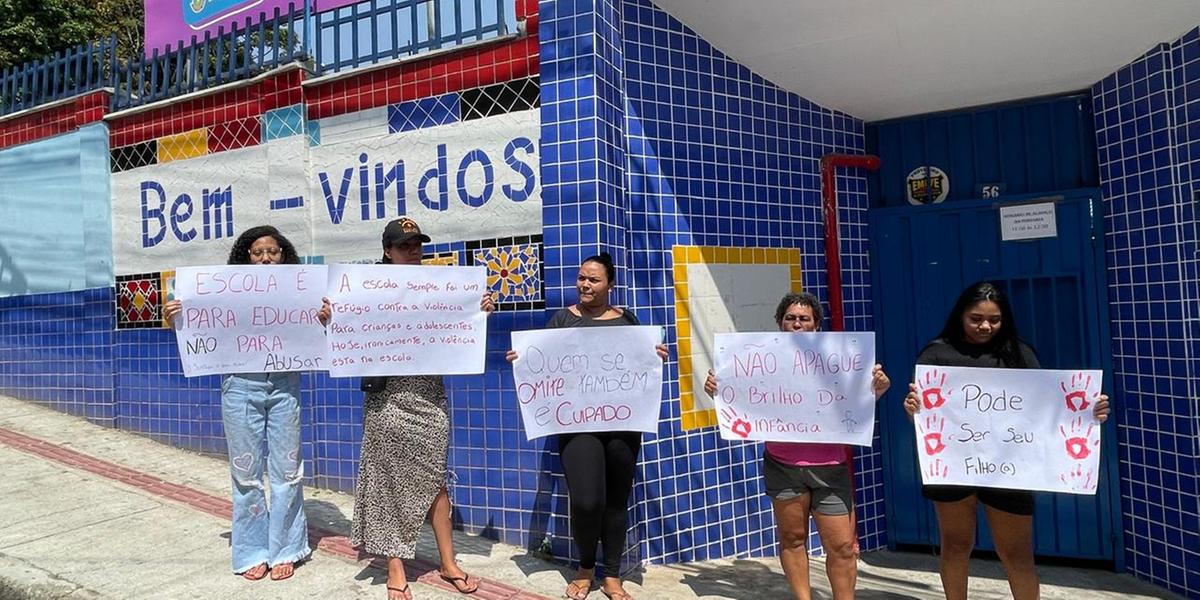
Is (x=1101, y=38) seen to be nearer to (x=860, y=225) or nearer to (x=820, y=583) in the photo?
(x=860, y=225)

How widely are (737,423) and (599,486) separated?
74 centimetres

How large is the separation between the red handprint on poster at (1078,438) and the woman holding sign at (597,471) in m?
1.78

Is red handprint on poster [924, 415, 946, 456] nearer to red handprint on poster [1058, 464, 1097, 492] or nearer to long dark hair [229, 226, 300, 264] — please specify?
red handprint on poster [1058, 464, 1097, 492]

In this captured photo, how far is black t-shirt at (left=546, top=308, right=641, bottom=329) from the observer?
12.0ft

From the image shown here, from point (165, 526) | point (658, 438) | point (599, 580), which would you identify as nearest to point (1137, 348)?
point (658, 438)

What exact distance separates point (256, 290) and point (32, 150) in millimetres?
5356

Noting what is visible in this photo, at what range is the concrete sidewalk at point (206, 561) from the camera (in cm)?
374

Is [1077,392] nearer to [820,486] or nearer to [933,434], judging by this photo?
[933,434]

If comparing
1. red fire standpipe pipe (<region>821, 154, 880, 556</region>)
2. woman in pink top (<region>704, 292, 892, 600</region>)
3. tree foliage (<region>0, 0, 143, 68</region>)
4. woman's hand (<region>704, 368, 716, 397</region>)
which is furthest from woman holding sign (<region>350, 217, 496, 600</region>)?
tree foliage (<region>0, 0, 143, 68</region>)

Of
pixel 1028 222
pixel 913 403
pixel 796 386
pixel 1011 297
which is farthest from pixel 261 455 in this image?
pixel 1028 222

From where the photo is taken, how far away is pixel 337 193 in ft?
17.5

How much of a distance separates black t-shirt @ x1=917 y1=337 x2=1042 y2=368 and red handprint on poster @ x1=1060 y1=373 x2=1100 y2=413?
154 millimetres

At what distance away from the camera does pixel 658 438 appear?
4312 mm

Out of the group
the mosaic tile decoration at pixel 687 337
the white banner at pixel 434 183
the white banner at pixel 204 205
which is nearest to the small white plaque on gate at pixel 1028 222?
the mosaic tile decoration at pixel 687 337
